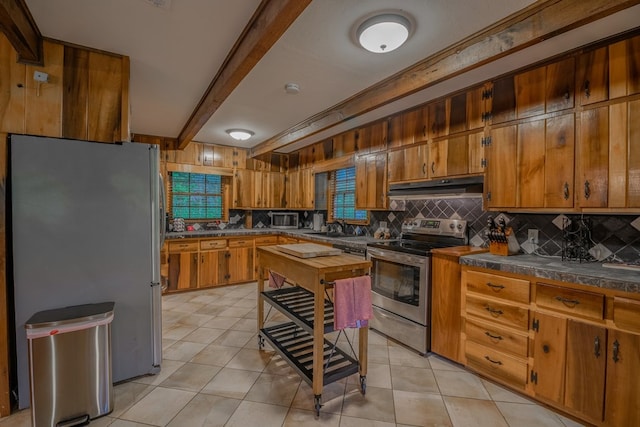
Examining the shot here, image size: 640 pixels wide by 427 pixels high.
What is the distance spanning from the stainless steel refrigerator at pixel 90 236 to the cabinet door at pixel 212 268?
243 cm

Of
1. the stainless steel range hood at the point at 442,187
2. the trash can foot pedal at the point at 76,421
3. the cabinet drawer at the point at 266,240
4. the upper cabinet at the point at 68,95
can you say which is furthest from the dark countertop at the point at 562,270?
the cabinet drawer at the point at 266,240

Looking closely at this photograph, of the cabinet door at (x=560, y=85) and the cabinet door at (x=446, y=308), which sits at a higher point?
the cabinet door at (x=560, y=85)

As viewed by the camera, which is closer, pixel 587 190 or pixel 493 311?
pixel 587 190

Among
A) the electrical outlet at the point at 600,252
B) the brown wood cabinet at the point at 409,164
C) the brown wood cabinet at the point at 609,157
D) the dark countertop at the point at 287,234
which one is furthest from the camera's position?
the dark countertop at the point at 287,234

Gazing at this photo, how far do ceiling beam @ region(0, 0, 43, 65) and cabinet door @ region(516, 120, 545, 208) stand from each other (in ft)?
11.1

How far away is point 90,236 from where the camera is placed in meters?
2.08

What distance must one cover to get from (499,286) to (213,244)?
4059 mm

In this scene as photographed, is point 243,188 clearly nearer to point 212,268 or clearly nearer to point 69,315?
point 212,268

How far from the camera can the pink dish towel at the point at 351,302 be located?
6.30 feet

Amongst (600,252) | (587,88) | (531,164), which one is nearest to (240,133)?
(531,164)

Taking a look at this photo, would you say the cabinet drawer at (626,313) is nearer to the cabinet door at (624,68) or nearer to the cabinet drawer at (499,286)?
the cabinet drawer at (499,286)

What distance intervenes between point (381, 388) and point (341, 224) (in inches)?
113

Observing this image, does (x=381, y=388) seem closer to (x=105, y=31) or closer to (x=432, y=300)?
(x=432, y=300)

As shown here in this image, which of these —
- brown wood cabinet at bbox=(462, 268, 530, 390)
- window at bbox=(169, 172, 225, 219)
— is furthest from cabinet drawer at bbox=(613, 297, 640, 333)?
window at bbox=(169, 172, 225, 219)
